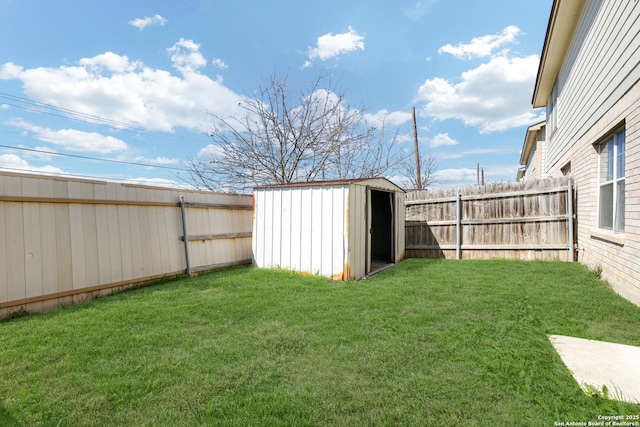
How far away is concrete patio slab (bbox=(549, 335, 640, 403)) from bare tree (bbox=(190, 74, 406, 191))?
9110 mm

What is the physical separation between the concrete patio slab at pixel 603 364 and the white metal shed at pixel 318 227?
11.2ft

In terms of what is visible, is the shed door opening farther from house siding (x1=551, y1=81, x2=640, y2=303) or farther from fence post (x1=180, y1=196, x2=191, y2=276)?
fence post (x1=180, y1=196, x2=191, y2=276)

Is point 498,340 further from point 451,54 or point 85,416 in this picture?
Result: point 451,54

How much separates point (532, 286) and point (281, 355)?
4.20 metres

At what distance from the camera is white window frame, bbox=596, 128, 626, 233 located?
423 cm

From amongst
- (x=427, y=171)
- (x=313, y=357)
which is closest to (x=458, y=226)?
(x=313, y=357)

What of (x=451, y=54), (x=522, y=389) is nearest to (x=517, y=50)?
(x=451, y=54)

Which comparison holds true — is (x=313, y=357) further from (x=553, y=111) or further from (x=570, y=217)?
(x=553, y=111)

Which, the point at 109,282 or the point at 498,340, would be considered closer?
the point at 498,340

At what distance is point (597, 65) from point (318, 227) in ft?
18.2

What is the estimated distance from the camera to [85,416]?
1.83 meters

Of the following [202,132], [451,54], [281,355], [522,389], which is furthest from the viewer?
[202,132]

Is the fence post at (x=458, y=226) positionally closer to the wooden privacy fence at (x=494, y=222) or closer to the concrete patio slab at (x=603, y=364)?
the wooden privacy fence at (x=494, y=222)

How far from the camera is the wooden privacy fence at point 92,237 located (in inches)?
158
